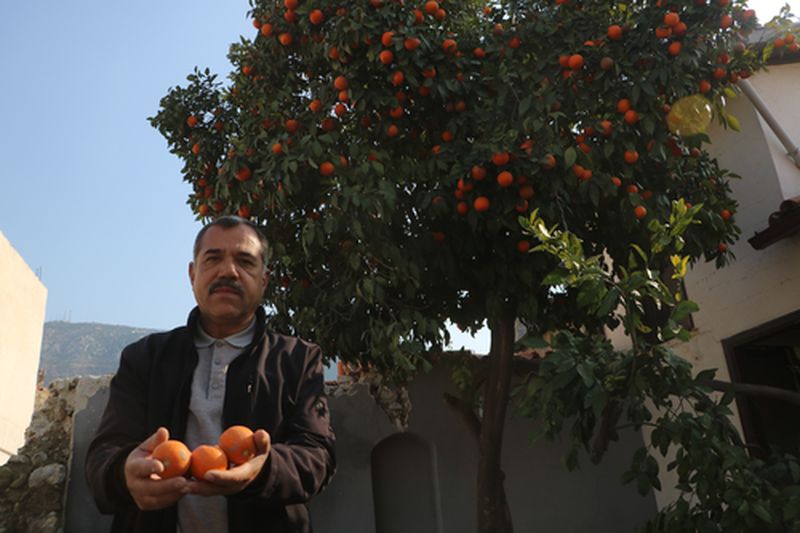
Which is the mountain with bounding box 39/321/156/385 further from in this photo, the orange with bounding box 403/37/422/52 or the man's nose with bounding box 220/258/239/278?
the man's nose with bounding box 220/258/239/278

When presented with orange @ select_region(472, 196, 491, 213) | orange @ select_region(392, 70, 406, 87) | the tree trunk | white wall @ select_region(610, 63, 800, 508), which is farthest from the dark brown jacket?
white wall @ select_region(610, 63, 800, 508)

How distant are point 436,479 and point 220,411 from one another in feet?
17.9

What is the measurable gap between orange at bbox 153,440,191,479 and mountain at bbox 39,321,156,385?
101076 millimetres

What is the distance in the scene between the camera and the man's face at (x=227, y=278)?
2004 millimetres

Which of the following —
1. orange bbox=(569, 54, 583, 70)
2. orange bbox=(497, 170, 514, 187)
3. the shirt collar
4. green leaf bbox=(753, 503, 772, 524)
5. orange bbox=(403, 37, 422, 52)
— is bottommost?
green leaf bbox=(753, 503, 772, 524)

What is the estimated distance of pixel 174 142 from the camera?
5.79 meters

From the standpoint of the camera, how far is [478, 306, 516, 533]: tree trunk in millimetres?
5336

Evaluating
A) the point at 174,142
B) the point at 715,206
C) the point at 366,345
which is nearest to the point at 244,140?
the point at 174,142

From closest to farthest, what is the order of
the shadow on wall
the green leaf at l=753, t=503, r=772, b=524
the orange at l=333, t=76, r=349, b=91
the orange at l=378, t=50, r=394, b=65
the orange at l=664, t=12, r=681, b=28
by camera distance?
the green leaf at l=753, t=503, r=772, b=524 → the orange at l=664, t=12, r=681, b=28 → the orange at l=378, t=50, r=394, b=65 → the orange at l=333, t=76, r=349, b=91 → the shadow on wall

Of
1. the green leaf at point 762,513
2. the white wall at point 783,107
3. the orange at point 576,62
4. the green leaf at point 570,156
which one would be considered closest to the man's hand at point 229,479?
the green leaf at point 762,513

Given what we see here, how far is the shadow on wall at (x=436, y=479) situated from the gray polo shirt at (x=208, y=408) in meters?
4.73

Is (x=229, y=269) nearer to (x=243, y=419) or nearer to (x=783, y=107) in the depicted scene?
(x=243, y=419)

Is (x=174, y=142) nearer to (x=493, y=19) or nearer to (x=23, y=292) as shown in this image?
(x=493, y=19)

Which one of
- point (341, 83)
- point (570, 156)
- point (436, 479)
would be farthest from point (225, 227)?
point (436, 479)
